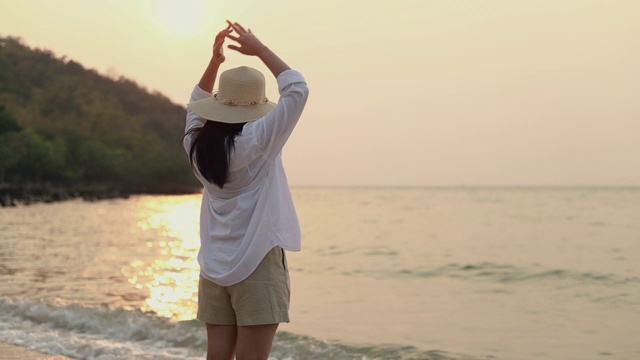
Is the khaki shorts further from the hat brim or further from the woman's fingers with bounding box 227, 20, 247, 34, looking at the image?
the woman's fingers with bounding box 227, 20, 247, 34

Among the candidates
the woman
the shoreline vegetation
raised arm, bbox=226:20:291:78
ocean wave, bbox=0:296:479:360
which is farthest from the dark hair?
the shoreline vegetation

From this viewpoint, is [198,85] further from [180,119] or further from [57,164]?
[180,119]

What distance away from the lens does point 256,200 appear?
2.92 metres

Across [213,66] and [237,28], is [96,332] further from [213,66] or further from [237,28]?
[237,28]

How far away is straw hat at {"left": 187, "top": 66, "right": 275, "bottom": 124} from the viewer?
2947mm

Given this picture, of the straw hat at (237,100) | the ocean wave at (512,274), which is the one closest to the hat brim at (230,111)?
the straw hat at (237,100)

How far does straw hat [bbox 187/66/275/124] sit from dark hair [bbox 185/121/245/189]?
4 centimetres

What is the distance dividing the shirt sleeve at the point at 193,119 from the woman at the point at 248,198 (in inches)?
3.0

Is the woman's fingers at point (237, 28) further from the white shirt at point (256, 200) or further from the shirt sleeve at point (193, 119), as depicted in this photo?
the shirt sleeve at point (193, 119)

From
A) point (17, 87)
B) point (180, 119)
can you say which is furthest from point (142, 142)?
point (180, 119)

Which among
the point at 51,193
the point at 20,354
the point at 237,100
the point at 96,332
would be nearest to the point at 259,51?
the point at 237,100

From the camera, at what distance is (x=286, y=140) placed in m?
2.92

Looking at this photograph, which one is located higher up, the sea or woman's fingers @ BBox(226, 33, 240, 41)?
woman's fingers @ BBox(226, 33, 240, 41)

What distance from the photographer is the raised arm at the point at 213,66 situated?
3.18m
